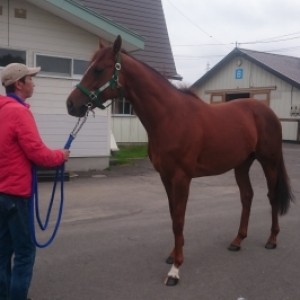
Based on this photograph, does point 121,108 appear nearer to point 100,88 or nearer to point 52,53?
point 52,53

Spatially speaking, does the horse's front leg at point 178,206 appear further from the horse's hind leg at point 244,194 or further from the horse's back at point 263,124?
the horse's back at point 263,124

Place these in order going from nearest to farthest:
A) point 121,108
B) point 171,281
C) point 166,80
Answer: point 171,281, point 166,80, point 121,108

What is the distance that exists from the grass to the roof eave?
3.26 m

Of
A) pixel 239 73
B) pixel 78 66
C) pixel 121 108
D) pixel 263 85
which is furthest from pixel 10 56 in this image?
pixel 239 73

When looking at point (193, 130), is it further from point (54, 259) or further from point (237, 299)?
point (54, 259)

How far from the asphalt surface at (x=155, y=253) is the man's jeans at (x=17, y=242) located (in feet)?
1.88

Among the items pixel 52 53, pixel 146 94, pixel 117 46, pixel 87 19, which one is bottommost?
pixel 146 94

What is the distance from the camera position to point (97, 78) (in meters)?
3.55

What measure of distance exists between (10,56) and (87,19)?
6.17 feet

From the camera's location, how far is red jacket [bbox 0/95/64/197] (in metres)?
2.66

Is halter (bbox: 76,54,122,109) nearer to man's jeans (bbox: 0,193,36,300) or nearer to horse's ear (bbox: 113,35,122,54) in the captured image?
horse's ear (bbox: 113,35,122,54)

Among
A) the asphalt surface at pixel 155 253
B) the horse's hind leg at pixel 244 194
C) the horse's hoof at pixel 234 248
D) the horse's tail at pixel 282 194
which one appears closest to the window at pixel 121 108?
the asphalt surface at pixel 155 253

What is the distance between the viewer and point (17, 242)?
283 centimetres

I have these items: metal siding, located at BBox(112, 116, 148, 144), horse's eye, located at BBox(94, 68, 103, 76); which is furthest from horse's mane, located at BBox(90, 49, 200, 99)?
metal siding, located at BBox(112, 116, 148, 144)
